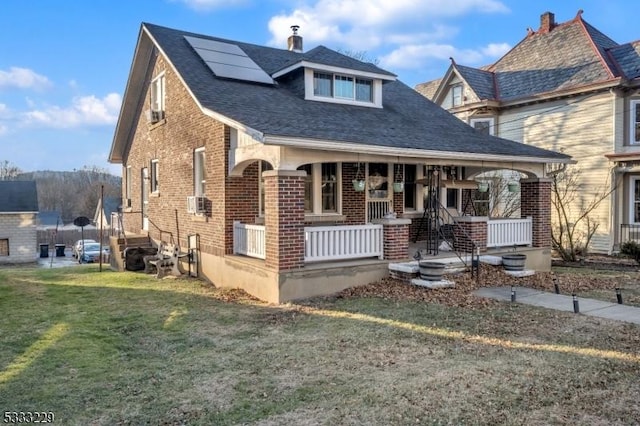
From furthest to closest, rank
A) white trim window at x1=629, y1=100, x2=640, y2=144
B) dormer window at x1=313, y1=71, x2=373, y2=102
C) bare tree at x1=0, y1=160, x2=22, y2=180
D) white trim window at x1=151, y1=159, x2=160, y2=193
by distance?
bare tree at x1=0, y1=160, x2=22, y2=180, white trim window at x1=629, y1=100, x2=640, y2=144, white trim window at x1=151, y1=159, x2=160, y2=193, dormer window at x1=313, y1=71, x2=373, y2=102

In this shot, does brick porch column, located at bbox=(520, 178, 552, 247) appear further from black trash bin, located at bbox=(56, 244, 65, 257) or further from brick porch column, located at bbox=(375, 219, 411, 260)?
black trash bin, located at bbox=(56, 244, 65, 257)

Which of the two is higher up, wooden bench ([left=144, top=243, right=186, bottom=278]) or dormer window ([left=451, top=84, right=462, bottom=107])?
→ dormer window ([left=451, top=84, right=462, bottom=107])

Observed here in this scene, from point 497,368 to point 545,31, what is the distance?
2064 centimetres

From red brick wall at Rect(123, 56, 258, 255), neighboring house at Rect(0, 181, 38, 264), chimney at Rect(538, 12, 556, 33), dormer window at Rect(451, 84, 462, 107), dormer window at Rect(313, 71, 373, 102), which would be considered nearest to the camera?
red brick wall at Rect(123, 56, 258, 255)

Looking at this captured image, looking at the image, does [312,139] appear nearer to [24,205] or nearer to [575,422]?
[575,422]

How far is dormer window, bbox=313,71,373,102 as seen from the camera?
1233 centimetres

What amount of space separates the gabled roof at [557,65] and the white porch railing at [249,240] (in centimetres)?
1387

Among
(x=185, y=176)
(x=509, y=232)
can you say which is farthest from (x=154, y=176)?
(x=509, y=232)

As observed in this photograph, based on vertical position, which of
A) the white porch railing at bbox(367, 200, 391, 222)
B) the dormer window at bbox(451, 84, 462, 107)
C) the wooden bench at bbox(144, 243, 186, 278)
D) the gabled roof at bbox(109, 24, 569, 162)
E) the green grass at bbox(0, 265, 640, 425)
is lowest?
the green grass at bbox(0, 265, 640, 425)

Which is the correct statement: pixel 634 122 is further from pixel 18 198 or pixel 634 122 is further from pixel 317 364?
pixel 18 198

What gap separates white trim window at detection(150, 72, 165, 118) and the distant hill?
201 feet

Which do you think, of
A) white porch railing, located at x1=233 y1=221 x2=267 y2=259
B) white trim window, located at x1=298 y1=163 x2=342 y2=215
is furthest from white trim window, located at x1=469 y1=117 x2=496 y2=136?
white porch railing, located at x1=233 y1=221 x2=267 y2=259

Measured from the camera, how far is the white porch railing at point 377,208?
498 inches

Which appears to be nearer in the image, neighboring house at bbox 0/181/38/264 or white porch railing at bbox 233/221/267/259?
white porch railing at bbox 233/221/267/259
